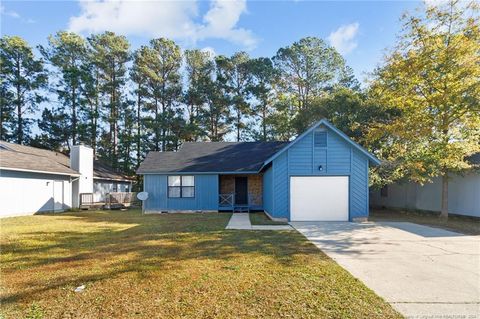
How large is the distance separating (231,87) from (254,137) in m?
5.99

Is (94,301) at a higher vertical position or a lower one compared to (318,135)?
lower

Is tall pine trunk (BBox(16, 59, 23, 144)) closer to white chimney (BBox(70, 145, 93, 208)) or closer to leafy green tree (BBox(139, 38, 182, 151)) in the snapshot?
leafy green tree (BBox(139, 38, 182, 151))

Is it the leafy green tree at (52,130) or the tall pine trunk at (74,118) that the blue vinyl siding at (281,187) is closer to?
the tall pine trunk at (74,118)

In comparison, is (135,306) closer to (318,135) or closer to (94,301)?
(94,301)

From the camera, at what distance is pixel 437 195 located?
51.5 feet

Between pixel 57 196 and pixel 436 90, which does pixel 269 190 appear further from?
pixel 57 196

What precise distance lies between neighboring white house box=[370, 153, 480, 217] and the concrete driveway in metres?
5.46

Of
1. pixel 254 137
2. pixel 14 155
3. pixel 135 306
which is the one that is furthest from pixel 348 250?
pixel 254 137

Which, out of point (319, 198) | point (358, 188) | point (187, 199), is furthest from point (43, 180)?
point (358, 188)

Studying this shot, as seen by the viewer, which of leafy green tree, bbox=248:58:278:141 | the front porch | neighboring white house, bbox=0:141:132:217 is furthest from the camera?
leafy green tree, bbox=248:58:278:141

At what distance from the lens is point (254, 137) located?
29.1m

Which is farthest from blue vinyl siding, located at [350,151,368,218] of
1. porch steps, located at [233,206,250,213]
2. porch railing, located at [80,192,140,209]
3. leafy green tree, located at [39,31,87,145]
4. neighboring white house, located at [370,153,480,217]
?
leafy green tree, located at [39,31,87,145]

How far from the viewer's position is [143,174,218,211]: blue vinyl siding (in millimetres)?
16266

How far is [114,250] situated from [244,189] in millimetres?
11323
